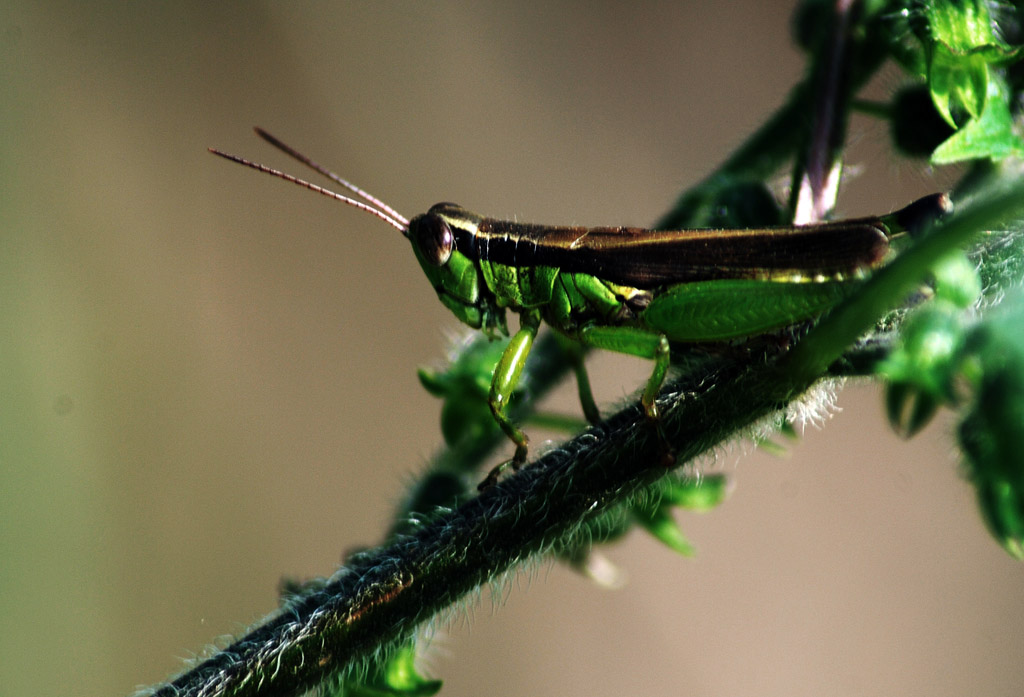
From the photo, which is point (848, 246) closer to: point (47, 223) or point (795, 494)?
point (795, 494)

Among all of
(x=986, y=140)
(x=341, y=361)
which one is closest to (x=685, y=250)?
(x=986, y=140)

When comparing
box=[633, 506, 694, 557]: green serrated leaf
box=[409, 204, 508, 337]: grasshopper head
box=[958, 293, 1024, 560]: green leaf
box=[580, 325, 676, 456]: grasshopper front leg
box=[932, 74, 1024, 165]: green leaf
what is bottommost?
box=[633, 506, 694, 557]: green serrated leaf

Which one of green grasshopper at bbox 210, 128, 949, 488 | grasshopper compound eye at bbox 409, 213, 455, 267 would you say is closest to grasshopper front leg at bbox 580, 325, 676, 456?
green grasshopper at bbox 210, 128, 949, 488

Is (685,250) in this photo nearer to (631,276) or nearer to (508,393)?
(631,276)

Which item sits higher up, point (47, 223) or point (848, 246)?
point (47, 223)

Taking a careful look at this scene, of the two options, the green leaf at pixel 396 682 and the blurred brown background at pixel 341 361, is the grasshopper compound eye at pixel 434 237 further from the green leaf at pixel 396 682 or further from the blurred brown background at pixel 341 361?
the blurred brown background at pixel 341 361

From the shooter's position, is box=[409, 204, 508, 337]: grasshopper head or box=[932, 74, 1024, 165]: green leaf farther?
box=[409, 204, 508, 337]: grasshopper head

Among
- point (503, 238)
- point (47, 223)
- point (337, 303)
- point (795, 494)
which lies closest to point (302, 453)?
point (337, 303)

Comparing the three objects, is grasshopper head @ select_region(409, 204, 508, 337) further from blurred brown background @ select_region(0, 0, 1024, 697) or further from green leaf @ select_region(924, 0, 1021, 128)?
blurred brown background @ select_region(0, 0, 1024, 697)
